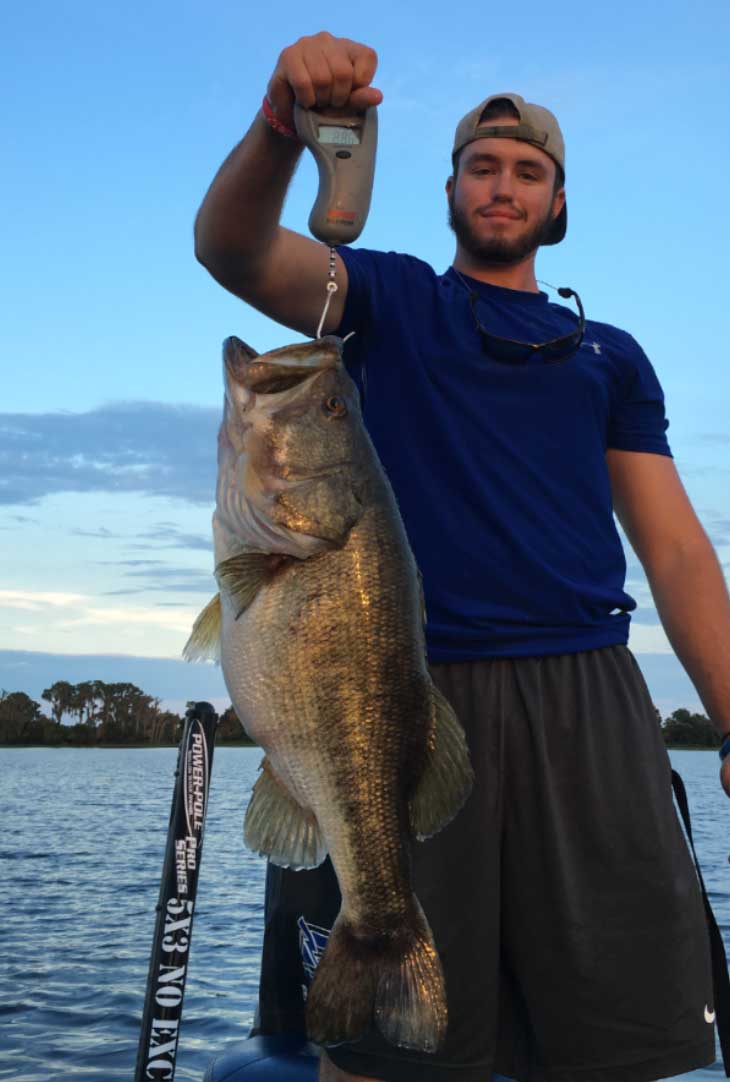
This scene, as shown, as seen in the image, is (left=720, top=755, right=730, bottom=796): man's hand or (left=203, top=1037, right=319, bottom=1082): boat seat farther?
(left=203, top=1037, right=319, bottom=1082): boat seat

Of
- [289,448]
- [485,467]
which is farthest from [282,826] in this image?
[485,467]

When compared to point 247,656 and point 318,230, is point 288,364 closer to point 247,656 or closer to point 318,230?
point 318,230

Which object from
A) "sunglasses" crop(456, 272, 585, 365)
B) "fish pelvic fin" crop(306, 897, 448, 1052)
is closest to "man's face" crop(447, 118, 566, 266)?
"sunglasses" crop(456, 272, 585, 365)

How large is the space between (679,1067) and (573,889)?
0.63m

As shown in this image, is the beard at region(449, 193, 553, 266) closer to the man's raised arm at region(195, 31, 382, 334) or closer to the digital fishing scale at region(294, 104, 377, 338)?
the man's raised arm at region(195, 31, 382, 334)

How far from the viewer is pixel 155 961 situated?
4.85 meters

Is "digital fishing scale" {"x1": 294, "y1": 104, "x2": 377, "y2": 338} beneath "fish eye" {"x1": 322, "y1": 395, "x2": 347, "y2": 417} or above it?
above

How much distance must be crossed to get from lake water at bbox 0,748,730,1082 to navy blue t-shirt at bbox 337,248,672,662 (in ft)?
22.6

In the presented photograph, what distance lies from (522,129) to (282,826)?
8.86 ft

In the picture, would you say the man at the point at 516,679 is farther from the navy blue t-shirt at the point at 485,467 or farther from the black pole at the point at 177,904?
the black pole at the point at 177,904

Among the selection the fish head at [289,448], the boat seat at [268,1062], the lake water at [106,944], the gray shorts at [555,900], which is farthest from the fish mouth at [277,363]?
the lake water at [106,944]

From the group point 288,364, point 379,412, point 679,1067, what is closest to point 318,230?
point 288,364

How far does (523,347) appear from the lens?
354 cm

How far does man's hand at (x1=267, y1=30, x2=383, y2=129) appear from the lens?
2.47 metres
